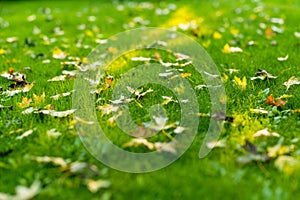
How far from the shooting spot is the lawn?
1.92 metres

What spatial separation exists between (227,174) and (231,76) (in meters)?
1.68

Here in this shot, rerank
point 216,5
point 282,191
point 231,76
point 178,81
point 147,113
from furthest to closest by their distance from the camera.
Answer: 1. point 216,5
2. point 231,76
3. point 178,81
4. point 147,113
5. point 282,191

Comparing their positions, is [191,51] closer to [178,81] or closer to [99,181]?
[178,81]

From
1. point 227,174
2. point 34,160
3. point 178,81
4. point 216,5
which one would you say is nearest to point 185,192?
point 227,174

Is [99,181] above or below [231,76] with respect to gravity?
above

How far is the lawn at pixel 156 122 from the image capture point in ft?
6.31

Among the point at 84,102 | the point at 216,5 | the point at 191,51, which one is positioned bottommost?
the point at 216,5

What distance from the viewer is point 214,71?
367cm

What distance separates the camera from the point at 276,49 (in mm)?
4410

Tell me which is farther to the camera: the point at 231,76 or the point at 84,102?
the point at 231,76

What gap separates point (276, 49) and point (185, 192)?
304 cm

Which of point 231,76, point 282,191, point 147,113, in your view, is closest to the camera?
point 282,191

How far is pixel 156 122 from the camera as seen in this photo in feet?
8.04

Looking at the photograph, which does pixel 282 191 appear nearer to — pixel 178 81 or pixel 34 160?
pixel 34 160
